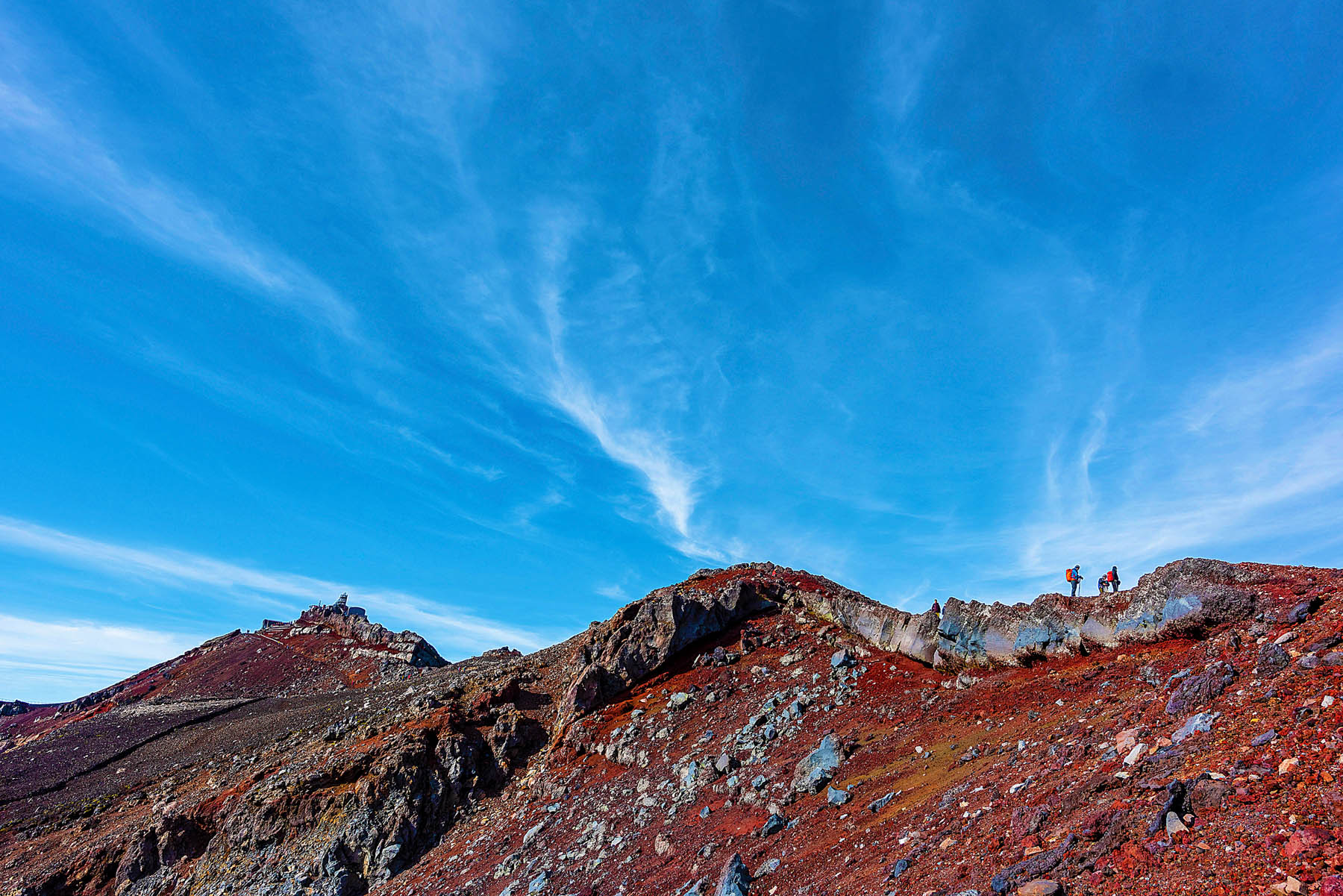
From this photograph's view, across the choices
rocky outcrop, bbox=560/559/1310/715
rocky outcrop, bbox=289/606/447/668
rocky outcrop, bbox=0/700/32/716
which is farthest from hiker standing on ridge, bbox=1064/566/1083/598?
rocky outcrop, bbox=0/700/32/716

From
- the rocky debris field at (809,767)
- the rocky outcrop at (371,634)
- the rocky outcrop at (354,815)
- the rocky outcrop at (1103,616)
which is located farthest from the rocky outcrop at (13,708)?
the rocky outcrop at (1103,616)

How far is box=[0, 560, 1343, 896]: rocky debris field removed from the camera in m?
10.1

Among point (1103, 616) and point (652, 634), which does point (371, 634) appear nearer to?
point (652, 634)

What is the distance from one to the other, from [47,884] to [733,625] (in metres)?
57.0

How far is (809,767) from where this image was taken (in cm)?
2214

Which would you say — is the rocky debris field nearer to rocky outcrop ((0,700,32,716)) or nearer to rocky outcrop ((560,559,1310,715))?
rocky outcrop ((560,559,1310,715))

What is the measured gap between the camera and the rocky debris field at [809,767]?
10.1 meters

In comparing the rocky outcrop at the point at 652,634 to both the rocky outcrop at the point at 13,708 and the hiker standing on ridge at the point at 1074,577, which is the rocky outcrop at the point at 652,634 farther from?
the rocky outcrop at the point at 13,708

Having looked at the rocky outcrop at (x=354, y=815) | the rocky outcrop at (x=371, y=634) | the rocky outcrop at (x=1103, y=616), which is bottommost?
the rocky outcrop at (x=354, y=815)

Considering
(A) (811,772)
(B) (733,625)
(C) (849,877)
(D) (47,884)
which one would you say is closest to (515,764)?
(B) (733,625)

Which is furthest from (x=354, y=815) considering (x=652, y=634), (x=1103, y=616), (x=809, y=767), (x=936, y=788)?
→ (x=1103, y=616)

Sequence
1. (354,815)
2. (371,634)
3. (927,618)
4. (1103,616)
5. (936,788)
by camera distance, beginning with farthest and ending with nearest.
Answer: (371,634)
(354,815)
(927,618)
(1103,616)
(936,788)

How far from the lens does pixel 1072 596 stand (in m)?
24.3

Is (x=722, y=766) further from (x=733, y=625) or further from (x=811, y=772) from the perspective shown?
(x=733, y=625)
